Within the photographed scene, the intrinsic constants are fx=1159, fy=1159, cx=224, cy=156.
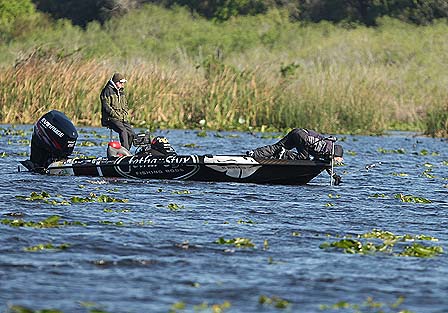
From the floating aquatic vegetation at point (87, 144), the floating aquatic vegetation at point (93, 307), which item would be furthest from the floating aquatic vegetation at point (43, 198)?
the floating aquatic vegetation at point (87, 144)

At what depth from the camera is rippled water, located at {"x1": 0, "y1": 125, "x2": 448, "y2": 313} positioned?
9.46m

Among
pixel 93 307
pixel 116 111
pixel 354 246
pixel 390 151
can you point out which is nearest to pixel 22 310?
pixel 93 307

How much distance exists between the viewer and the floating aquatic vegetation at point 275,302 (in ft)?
30.1

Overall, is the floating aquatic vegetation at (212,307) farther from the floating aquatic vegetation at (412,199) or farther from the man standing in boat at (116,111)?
the man standing in boat at (116,111)

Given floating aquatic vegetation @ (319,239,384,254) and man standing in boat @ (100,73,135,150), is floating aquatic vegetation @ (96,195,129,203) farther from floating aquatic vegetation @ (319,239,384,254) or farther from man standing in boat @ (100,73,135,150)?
man standing in boat @ (100,73,135,150)

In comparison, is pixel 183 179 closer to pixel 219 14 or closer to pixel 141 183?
pixel 141 183

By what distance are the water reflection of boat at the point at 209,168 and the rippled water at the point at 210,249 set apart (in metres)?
0.23

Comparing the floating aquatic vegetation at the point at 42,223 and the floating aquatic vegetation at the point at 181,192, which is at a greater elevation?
the floating aquatic vegetation at the point at 181,192

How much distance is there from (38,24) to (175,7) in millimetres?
8676

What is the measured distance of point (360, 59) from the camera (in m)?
Result: 52.2

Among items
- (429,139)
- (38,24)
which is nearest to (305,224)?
(429,139)

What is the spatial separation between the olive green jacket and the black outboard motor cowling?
5.50 feet

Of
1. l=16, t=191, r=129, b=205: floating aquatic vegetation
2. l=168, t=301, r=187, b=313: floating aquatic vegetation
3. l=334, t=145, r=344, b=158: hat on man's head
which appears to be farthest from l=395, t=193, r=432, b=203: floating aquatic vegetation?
l=168, t=301, r=187, b=313: floating aquatic vegetation

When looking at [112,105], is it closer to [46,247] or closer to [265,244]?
[265,244]
